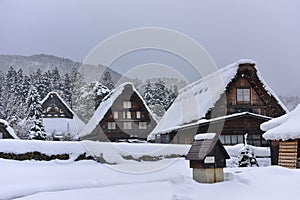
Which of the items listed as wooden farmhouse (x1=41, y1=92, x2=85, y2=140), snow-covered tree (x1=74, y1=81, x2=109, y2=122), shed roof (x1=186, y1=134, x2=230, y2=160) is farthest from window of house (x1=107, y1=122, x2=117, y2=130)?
shed roof (x1=186, y1=134, x2=230, y2=160)

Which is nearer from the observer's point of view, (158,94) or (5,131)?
(5,131)

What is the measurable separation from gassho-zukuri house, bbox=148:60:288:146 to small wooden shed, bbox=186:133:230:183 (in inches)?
595

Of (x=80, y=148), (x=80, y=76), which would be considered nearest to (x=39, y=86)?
(x=80, y=76)

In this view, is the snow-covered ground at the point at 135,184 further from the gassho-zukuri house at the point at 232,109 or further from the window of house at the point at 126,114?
the window of house at the point at 126,114

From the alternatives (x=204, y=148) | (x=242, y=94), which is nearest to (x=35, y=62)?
(x=242, y=94)

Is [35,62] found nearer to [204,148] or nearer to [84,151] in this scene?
[84,151]

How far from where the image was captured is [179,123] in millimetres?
28250

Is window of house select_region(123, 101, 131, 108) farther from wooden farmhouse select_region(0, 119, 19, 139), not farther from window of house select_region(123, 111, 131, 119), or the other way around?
wooden farmhouse select_region(0, 119, 19, 139)

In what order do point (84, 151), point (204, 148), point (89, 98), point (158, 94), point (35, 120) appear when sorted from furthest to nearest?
point (158, 94) < point (89, 98) < point (35, 120) < point (84, 151) < point (204, 148)

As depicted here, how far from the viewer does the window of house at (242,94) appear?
94.1 ft

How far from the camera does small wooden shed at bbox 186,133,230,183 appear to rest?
31.2ft

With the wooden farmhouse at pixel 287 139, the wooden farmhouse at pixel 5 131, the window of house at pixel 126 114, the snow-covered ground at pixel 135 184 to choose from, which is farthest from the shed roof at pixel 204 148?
the window of house at pixel 126 114

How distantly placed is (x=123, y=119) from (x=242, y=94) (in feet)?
37.8

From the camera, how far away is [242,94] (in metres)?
Result: 28.8
